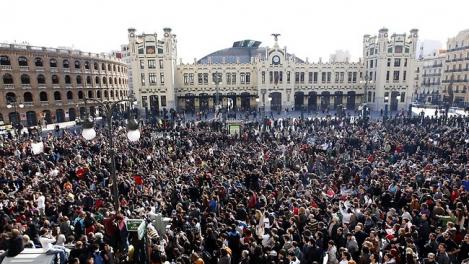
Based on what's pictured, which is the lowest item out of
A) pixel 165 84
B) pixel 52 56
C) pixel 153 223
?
pixel 153 223

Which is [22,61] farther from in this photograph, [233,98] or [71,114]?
[233,98]

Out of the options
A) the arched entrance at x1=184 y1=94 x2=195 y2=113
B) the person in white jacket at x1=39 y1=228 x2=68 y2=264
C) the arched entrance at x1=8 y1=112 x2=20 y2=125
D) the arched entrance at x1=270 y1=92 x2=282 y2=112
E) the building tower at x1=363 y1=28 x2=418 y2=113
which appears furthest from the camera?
the arched entrance at x1=270 y1=92 x2=282 y2=112

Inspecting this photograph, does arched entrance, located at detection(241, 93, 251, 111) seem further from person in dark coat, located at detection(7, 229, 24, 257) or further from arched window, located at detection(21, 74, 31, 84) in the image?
person in dark coat, located at detection(7, 229, 24, 257)

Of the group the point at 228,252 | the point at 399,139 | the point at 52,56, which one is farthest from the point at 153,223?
the point at 52,56

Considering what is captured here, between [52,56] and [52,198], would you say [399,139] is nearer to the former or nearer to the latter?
[52,198]

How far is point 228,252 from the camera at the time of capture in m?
8.15

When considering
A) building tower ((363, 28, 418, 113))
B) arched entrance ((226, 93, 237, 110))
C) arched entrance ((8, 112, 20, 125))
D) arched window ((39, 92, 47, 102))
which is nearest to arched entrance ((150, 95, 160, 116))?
arched entrance ((226, 93, 237, 110))

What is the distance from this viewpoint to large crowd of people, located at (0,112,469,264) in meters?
8.53

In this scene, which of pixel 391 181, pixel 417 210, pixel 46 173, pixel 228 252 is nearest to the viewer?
pixel 228 252

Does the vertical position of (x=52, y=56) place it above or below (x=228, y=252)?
above

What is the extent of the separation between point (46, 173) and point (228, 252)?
1404 centimetres

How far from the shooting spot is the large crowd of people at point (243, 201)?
336 inches

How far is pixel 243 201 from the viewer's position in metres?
12.5

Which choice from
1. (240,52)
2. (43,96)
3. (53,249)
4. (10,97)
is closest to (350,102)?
(240,52)
